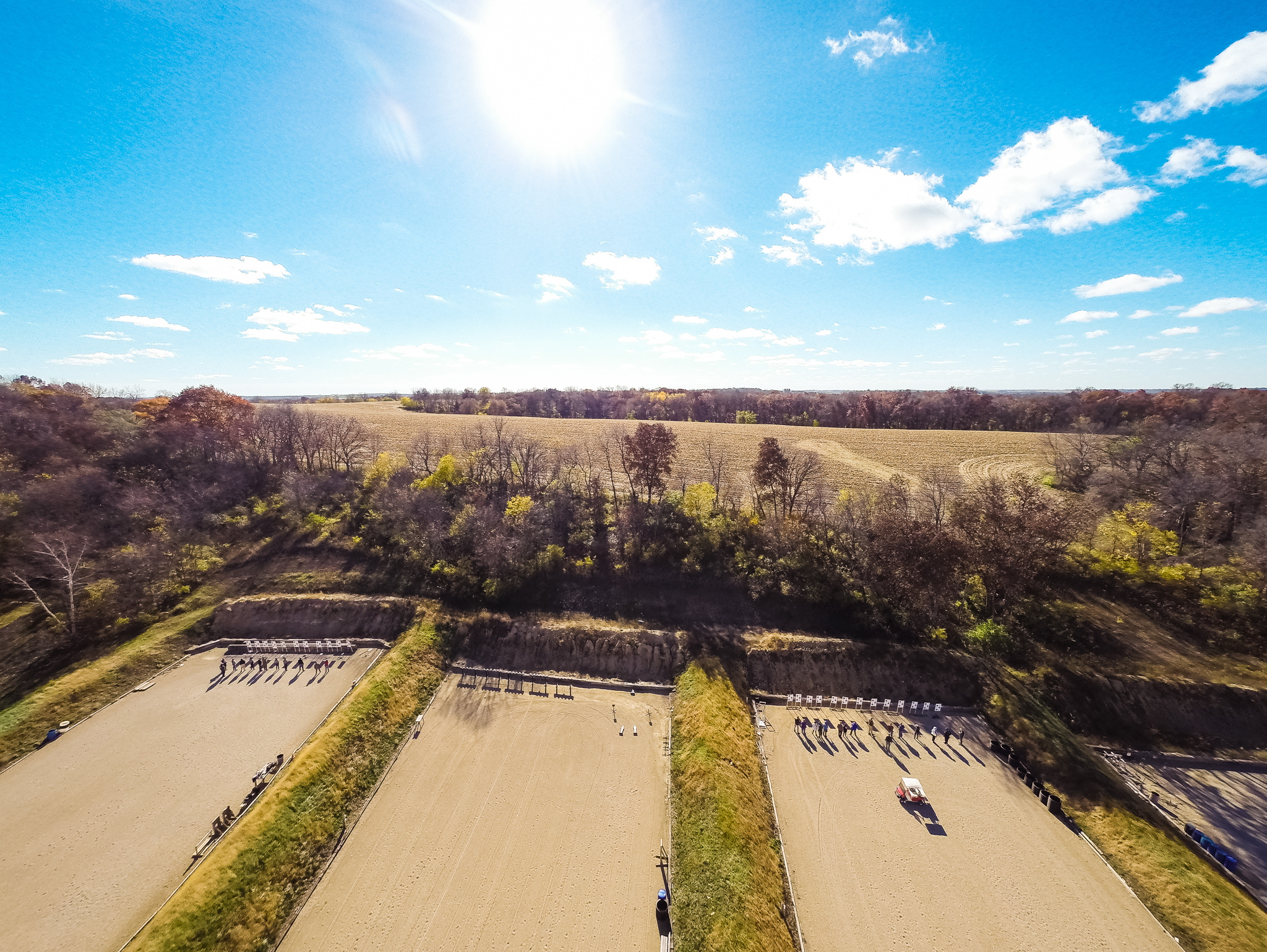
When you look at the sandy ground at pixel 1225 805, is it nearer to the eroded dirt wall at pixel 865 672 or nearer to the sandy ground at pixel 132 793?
the eroded dirt wall at pixel 865 672

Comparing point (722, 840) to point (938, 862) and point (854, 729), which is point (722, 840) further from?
point (854, 729)

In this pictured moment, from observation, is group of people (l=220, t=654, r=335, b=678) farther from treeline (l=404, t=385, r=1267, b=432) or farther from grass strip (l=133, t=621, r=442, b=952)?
treeline (l=404, t=385, r=1267, b=432)

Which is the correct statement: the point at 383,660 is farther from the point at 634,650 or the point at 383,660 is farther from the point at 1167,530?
the point at 1167,530

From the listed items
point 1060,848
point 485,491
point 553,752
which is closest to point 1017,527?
point 1060,848

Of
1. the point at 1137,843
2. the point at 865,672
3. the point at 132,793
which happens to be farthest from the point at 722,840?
the point at 132,793

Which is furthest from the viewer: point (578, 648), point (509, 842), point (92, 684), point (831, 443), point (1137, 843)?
point (831, 443)

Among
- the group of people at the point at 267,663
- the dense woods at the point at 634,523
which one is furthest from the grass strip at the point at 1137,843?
the group of people at the point at 267,663
